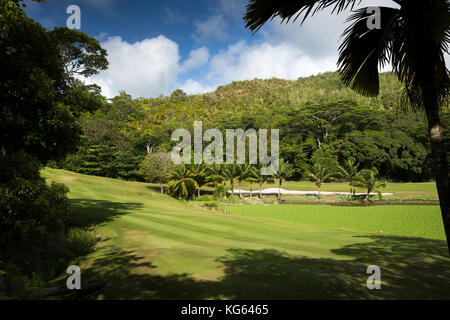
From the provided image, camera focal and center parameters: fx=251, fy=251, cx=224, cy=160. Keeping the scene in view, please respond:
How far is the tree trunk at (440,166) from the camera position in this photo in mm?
3374

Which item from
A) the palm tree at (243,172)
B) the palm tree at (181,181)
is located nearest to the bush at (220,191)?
the palm tree at (243,172)

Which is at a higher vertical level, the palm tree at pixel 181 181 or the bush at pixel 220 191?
the palm tree at pixel 181 181

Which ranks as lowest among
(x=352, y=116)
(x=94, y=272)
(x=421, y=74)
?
(x=94, y=272)

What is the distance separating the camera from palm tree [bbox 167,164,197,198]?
1789 inches

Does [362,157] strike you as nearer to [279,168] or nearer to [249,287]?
[279,168]

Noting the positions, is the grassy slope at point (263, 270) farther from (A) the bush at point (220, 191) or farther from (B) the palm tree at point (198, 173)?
(A) the bush at point (220, 191)

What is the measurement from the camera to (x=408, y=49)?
3.84m

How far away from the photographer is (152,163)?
155ft

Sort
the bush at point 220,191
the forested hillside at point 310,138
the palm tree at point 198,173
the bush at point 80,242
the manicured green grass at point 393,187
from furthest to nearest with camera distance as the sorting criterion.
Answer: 1. the forested hillside at point 310,138
2. the bush at point 220,191
3. the palm tree at point 198,173
4. the manicured green grass at point 393,187
5. the bush at point 80,242

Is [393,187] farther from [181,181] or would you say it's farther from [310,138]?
[181,181]

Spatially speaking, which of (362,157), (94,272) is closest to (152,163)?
(94,272)

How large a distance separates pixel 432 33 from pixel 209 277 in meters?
6.17

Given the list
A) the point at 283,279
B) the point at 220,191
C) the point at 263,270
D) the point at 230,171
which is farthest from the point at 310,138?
the point at 283,279

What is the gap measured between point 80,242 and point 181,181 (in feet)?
114
